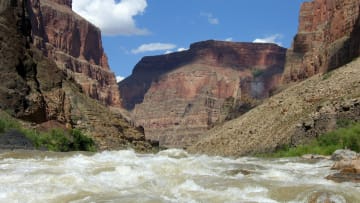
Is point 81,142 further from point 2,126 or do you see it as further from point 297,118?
point 297,118

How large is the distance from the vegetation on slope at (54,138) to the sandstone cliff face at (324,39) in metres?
Result: 41.7

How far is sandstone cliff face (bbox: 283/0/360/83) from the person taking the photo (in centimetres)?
8425

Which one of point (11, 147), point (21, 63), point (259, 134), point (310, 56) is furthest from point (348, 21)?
point (11, 147)

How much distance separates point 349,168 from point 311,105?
40063 mm

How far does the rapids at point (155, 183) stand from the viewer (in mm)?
18375

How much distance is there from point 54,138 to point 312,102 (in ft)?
97.8

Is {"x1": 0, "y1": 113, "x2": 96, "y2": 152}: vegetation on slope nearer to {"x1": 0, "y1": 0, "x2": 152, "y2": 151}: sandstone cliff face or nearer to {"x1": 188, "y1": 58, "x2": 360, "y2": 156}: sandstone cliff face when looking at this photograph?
{"x1": 0, "y1": 0, "x2": 152, "y2": 151}: sandstone cliff face

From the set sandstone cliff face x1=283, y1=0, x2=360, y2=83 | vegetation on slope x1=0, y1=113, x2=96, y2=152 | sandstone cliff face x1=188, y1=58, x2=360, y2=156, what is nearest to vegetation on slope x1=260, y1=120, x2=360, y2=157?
sandstone cliff face x1=188, y1=58, x2=360, y2=156

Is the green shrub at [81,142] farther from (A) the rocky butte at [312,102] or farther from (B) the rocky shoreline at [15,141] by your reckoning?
(A) the rocky butte at [312,102]

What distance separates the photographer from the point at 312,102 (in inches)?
2453

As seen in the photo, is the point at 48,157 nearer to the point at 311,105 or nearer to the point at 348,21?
the point at 311,105

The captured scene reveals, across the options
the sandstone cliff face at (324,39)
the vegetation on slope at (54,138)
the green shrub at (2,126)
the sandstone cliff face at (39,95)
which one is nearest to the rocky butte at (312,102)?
the sandstone cliff face at (324,39)

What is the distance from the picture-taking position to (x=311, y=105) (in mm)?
61812

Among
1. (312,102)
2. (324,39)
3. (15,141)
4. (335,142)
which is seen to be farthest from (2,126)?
(324,39)
